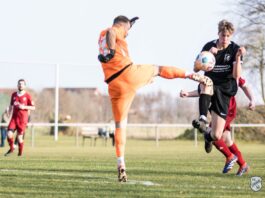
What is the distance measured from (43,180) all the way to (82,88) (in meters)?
24.9

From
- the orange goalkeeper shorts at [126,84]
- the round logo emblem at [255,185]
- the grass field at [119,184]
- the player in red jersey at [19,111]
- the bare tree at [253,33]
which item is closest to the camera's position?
the grass field at [119,184]

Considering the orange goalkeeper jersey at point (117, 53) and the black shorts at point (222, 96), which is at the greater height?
the orange goalkeeper jersey at point (117, 53)

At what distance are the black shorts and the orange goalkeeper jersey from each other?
2092 millimetres

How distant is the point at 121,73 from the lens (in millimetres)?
9773

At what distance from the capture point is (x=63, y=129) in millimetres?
32031

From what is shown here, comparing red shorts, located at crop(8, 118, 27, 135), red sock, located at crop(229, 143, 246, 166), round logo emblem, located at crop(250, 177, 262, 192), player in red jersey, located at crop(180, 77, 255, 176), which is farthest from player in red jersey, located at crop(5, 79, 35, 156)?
round logo emblem, located at crop(250, 177, 262, 192)

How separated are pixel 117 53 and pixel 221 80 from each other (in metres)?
2.27

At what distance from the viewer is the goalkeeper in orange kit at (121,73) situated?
970 centimetres

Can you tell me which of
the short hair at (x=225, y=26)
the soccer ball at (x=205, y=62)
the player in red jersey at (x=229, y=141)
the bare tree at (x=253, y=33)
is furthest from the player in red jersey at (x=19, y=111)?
the bare tree at (x=253, y=33)

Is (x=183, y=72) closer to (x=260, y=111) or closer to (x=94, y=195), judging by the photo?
(x=94, y=195)

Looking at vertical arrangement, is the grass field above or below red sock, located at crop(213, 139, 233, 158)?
below

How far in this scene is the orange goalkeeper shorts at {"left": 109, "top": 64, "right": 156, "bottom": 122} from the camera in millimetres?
9805

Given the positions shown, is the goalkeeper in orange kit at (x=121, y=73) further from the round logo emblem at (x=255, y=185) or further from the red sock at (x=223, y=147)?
the red sock at (x=223, y=147)

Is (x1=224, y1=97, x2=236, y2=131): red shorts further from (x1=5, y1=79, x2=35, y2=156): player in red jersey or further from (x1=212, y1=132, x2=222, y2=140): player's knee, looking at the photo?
(x1=5, y1=79, x2=35, y2=156): player in red jersey
